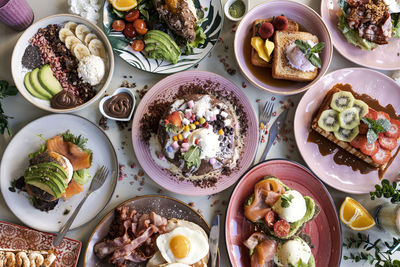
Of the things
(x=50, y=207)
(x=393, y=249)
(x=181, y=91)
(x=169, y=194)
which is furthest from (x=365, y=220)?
(x=50, y=207)

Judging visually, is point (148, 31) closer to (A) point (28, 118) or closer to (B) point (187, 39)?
(B) point (187, 39)

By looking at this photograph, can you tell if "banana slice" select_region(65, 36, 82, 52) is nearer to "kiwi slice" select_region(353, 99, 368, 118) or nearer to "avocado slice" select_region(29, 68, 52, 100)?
"avocado slice" select_region(29, 68, 52, 100)

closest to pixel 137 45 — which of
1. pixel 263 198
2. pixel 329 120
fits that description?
pixel 263 198

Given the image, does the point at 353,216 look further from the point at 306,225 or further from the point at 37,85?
the point at 37,85

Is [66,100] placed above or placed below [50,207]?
above

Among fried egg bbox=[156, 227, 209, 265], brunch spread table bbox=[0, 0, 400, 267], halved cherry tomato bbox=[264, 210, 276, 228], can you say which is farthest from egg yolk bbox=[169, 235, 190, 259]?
halved cherry tomato bbox=[264, 210, 276, 228]

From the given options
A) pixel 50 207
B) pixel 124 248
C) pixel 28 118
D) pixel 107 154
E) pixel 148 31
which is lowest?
pixel 124 248

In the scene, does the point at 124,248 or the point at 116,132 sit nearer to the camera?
the point at 124,248
